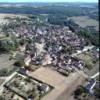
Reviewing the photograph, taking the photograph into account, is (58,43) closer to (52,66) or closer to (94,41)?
(94,41)

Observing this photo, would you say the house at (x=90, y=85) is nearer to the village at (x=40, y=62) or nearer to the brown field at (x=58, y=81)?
the brown field at (x=58, y=81)

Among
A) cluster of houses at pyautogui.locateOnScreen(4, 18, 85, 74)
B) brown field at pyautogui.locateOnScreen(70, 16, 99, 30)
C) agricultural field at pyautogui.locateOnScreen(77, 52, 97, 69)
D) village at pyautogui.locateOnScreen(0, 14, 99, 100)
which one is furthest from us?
brown field at pyautogui.locateOnScreen(70, 16, 99, 30)

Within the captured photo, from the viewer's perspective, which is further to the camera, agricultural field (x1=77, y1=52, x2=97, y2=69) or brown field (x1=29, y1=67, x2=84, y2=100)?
agricultural field (x1=77, y1=52, x2=97, y2=69)

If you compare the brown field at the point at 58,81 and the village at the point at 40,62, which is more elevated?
the village at the point at 40,62

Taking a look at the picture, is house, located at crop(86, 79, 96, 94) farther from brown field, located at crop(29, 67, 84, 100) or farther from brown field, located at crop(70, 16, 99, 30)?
brown field, located at crop(70, 16, 99, 30)

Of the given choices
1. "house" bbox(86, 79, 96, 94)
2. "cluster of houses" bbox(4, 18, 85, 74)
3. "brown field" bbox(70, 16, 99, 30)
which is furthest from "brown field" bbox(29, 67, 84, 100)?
"brown field" bbox(70, 16, 99, 30)

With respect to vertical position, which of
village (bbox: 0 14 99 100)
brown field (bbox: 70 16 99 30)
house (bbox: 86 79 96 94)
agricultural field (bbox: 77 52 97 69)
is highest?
village (bbox: 0 14 99 100)

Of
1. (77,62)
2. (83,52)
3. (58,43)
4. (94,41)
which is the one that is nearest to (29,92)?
(77,62)

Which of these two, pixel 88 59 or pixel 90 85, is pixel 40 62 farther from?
pixel 90 85

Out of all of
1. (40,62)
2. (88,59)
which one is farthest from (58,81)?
(88,59)

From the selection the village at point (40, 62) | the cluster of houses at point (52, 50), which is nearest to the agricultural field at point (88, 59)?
the village at point (40, 62)
